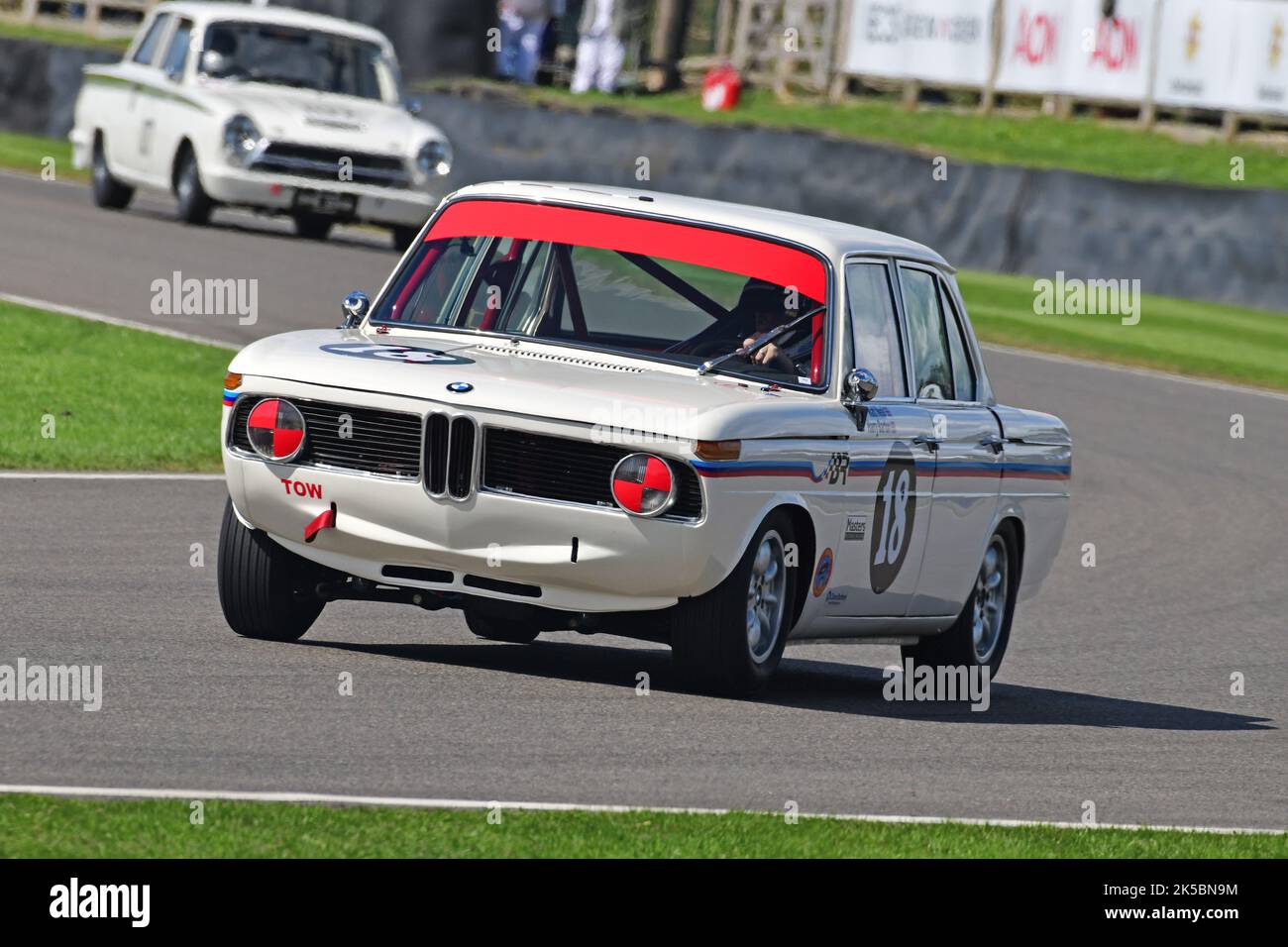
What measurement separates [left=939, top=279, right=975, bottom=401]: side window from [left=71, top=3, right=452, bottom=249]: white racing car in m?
13.7

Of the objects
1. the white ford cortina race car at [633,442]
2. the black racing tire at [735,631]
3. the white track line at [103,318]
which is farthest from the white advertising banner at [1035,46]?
the black racing tire at [735,631]

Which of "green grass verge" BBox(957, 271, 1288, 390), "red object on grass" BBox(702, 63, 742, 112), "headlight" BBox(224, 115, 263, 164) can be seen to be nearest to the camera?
"headlight" BBox(224, 115, 263, 164)

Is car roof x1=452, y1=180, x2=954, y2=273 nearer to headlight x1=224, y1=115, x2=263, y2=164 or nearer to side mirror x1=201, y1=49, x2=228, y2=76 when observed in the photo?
headlight x1=224, y1=115, x2=263, y2=164

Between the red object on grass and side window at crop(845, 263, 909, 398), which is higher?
side window at crop(845, 263, 909, 398)

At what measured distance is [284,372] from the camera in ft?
28.5

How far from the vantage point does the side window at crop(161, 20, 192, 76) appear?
24453 millimetres

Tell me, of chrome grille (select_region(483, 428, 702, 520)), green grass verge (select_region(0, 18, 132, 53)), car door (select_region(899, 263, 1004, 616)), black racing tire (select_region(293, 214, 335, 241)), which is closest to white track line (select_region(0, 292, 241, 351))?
black racing tire (select_region(293, 214, 335, 241))

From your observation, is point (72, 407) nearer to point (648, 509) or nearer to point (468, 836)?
point (648, 509)

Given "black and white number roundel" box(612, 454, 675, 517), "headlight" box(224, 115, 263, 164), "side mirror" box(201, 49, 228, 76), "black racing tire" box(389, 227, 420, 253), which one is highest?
"side mirror" box(201, 49, 228, 76)

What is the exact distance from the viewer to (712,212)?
9672 millimetres

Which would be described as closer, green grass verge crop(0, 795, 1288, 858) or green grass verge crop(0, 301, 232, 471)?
green grass verge crop(0, 795, 1288, 858)

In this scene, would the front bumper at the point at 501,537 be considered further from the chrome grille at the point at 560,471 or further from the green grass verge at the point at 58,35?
the green grass verge at the point at 58,35

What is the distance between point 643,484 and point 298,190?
15.9 meters

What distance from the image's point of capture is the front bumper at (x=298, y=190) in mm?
23531
